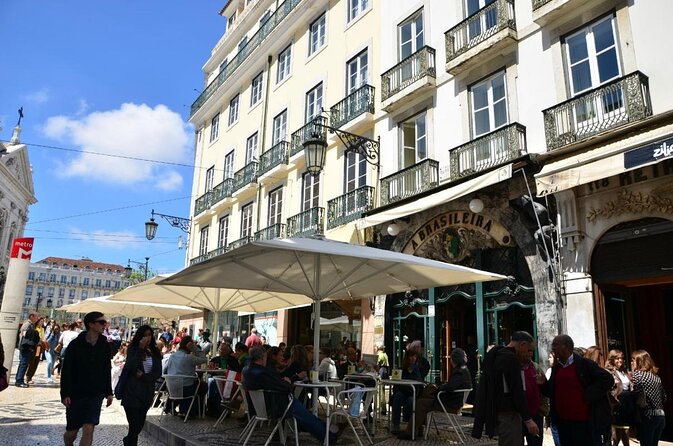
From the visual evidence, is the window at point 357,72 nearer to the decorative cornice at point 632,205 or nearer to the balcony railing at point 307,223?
the balcony railing at point 307,223

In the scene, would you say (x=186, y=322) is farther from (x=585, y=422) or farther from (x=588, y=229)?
(x=585, y=422)

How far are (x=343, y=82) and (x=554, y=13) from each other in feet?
24.6

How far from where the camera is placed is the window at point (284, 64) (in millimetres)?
19828

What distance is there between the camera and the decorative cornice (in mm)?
7719

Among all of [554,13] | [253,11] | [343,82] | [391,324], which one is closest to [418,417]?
[391,324]

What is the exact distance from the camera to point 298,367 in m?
7.27

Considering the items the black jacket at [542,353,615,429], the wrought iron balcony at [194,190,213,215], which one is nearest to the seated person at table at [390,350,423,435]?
the black jacket at [542,353,615,429]

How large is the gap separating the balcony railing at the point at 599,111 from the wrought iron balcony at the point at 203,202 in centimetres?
1714

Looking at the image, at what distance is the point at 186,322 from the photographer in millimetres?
25641

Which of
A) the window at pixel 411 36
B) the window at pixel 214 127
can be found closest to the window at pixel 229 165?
the window at pixel 214 127

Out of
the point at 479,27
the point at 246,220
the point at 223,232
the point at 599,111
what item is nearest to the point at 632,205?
the point at 599,111

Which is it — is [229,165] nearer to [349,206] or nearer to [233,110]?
[233,110]

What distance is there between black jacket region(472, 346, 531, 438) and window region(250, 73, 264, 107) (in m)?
18.7

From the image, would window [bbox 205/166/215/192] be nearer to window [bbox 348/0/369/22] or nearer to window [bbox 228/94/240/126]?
window [bbox 228/94/240/126]
